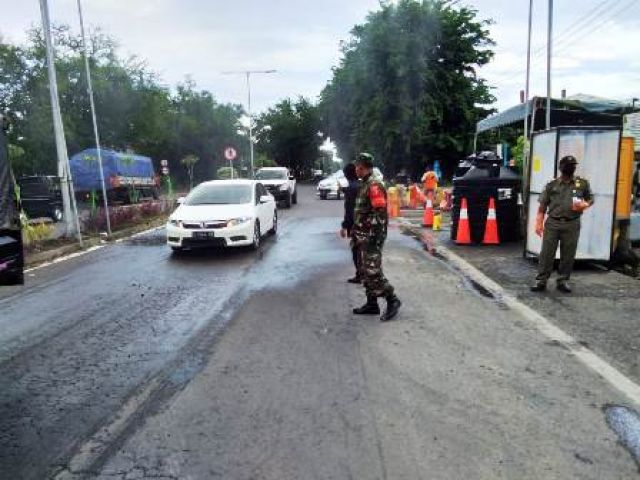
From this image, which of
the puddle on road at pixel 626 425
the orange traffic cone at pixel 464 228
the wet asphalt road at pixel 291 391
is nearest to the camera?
the wet asphalt road at pixel 291 391

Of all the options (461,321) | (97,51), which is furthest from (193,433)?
(97,51)

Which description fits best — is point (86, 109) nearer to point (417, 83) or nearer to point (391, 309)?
point (417, 83)

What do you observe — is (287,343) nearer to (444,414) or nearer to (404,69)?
(444,414)

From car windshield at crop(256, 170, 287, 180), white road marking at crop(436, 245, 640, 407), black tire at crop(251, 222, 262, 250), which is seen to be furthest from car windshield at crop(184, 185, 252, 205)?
car windshield at crop(256, 170, 287, 180)

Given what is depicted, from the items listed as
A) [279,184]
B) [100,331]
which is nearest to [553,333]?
[100,331]

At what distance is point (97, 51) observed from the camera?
43.7 m

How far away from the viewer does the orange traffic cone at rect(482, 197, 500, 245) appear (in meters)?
12.6

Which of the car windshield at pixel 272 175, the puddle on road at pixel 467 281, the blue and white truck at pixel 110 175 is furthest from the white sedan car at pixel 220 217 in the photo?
the blue and white truck at pixel 110 175

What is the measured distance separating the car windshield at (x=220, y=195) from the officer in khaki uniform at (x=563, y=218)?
6668 millimetres

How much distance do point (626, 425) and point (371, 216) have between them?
3.53 m

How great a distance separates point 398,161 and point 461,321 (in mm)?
37065

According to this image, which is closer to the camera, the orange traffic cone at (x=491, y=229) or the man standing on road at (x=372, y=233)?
the man standing on road at (x=372, y=233)

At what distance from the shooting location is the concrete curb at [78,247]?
→ 11.8 meters

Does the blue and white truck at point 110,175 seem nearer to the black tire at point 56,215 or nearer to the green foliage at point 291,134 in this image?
the black tire at point 56,215
